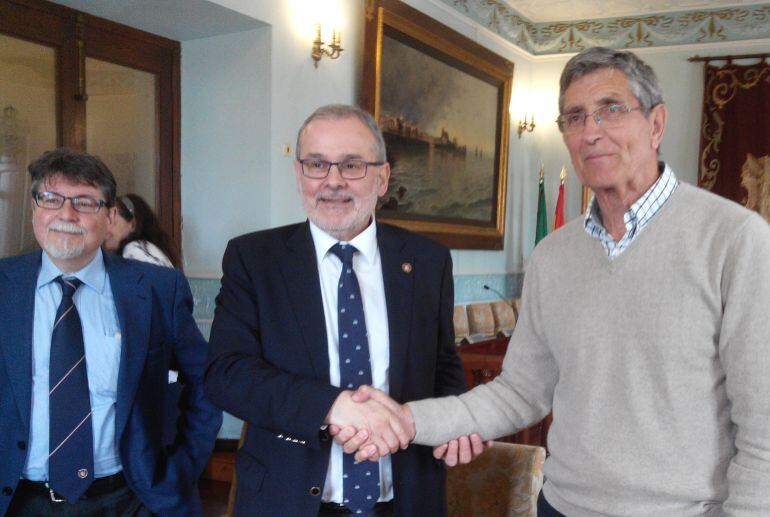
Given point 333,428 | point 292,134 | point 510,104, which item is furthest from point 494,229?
point 333,428

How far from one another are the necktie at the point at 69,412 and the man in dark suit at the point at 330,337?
1.32ft

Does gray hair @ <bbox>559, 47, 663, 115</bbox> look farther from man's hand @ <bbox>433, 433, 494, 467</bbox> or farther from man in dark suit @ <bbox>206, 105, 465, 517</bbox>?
man's hand @ <bbox>433, 433, 494, 467</bbox>

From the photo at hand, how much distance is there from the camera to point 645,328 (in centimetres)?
144

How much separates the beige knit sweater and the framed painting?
3.89 meters

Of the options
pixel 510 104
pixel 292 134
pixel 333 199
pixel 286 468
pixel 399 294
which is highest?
pixel 510 104

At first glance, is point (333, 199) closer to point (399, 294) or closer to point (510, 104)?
point (399, 294)

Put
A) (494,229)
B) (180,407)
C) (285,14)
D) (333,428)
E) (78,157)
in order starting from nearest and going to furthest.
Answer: (333,428) < (78,157) < (180,407) < (285,14) < (494,229)

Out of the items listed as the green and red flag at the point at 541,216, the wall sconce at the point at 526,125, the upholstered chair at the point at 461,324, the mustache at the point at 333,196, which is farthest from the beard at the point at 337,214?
the wall sconce at the point at 526,125

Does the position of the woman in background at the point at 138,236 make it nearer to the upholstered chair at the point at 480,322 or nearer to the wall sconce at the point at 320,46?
the wall sconce at the point at 320,46

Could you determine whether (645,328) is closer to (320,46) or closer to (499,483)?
(499,483)

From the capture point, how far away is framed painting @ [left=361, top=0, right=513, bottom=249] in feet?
17.9

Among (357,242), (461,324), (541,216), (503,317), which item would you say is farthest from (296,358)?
(541,216)

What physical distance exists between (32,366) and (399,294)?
1.00 m

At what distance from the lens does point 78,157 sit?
6.57 feet
